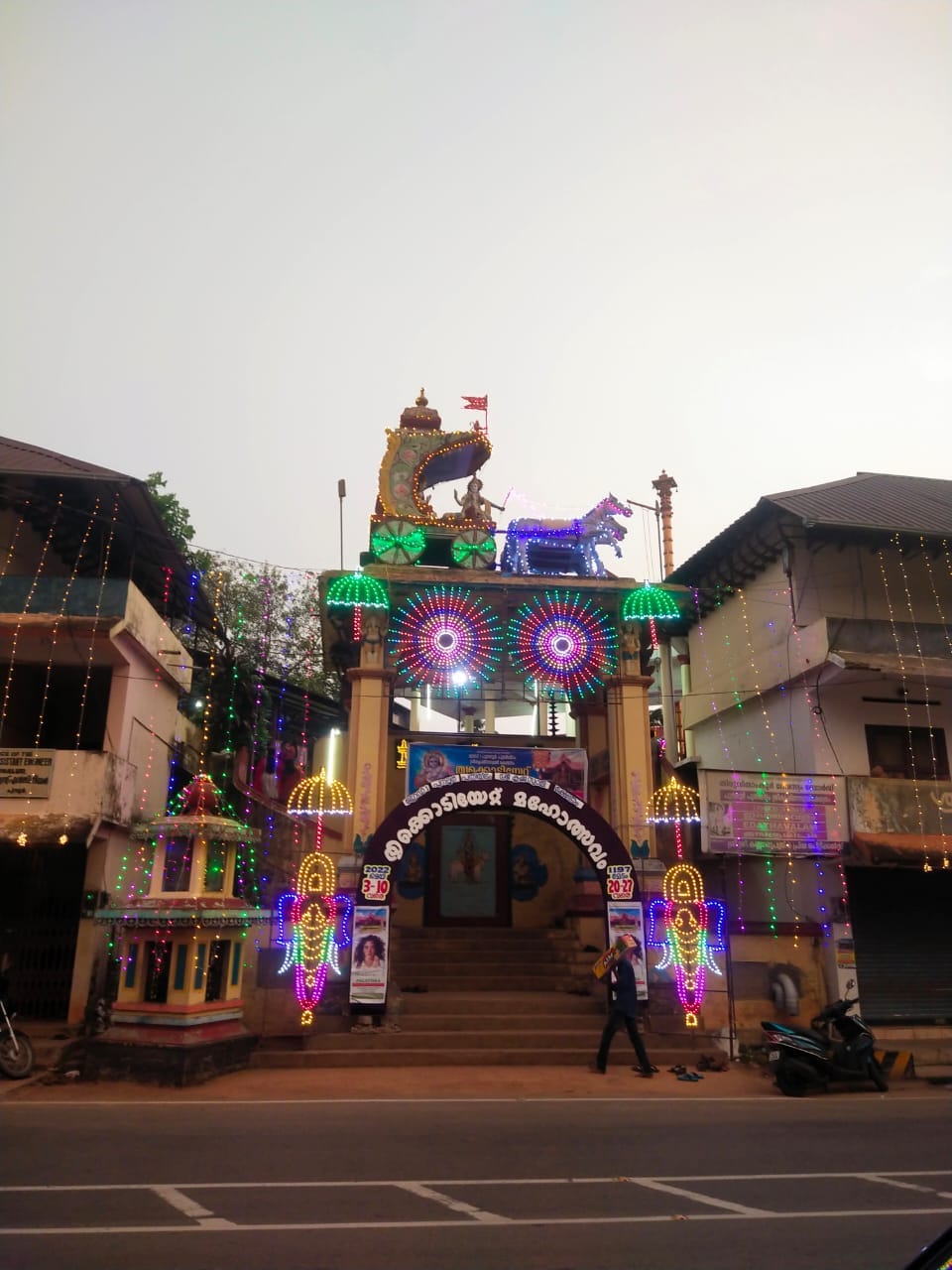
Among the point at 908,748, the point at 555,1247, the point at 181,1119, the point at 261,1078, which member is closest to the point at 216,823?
the point at 261,1078

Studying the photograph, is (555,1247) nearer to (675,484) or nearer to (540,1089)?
(540,1089)

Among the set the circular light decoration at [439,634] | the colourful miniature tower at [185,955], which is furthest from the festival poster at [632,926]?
the circular light decoration at [439,634]

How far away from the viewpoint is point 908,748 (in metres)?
18.3

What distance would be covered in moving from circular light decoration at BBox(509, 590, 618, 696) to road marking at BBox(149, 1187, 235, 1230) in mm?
12589

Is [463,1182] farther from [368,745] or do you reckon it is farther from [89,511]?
[89,511]

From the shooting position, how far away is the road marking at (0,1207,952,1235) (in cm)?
524

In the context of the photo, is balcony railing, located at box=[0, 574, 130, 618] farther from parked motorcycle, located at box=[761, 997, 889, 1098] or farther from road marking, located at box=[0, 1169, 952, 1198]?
parked motorcycle, located at box=[761, 997, 889, 1098]

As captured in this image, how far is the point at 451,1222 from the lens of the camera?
5.49 metres

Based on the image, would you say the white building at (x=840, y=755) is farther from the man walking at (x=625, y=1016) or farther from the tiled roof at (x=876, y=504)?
the man walking at (x=625, y=1016)

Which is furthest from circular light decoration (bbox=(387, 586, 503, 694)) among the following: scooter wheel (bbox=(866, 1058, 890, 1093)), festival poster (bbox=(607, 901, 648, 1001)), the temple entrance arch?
scooter wheel (bbox=(866, 1058, 890, 1093))

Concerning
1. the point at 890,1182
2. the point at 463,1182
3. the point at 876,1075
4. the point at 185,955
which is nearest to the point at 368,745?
the point at 185,955

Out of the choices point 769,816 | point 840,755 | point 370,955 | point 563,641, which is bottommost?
point 370,955

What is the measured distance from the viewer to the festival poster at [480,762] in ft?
54.7

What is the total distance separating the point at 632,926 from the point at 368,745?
553 cm
